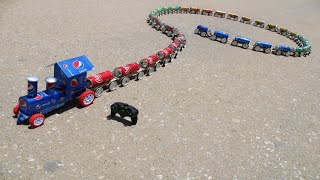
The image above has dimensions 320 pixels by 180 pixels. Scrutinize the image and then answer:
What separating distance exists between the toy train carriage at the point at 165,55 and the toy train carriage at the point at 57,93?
5.80 meters

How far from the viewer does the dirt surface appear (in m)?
10.2

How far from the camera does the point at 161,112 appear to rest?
1326cm

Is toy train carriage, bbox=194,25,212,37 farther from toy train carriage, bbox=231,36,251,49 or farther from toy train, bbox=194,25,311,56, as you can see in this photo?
toy train carriage, bbox=231,36,251,49

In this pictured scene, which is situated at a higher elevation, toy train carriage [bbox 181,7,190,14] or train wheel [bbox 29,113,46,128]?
toy train carriage [bbox 181,7,190,14]

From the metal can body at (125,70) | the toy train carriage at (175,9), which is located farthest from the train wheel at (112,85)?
the toy train carriage at (175,9)

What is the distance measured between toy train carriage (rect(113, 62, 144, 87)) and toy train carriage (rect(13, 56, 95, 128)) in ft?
6.81

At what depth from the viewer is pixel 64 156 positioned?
10070 millimetres

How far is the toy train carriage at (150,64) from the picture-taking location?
1622cm

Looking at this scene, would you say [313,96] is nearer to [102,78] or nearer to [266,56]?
[266,56]

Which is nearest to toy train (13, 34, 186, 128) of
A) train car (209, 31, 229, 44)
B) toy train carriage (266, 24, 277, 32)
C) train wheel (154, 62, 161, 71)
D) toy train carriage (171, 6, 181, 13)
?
train wheel (154, 62, 161, 71)

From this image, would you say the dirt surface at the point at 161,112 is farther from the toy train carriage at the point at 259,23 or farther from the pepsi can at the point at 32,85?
the toy train carriage at the point at 259,23

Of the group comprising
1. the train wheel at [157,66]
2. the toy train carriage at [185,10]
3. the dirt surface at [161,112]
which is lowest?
the dirt surface at [161,112]

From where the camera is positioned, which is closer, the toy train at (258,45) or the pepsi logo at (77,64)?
the pepsi logo at (77,64)

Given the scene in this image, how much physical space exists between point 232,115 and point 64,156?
743 cm
